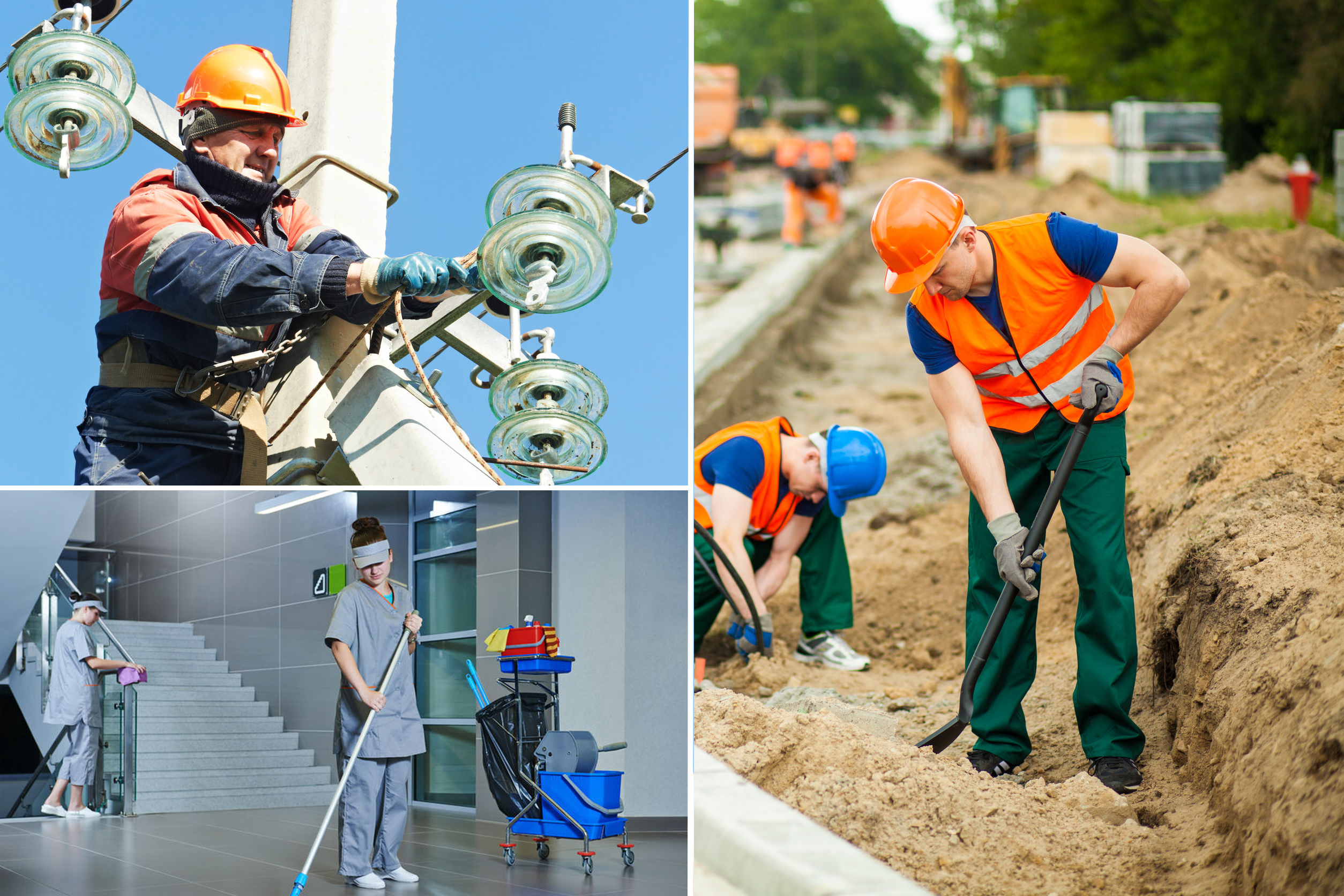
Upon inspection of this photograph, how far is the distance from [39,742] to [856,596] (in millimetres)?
3272

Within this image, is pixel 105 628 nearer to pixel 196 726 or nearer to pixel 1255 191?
pixel 196 726

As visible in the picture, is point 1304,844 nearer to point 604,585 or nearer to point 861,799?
point 861,799

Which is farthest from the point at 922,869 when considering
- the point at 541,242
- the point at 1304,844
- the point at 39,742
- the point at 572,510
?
the point at 39,742

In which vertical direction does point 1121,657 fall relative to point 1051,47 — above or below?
below

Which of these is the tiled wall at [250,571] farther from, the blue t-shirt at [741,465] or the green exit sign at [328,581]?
the blue t-shirt at [741,465]

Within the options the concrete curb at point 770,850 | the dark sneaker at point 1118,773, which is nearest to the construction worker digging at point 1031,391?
the dark sneaker at point 1118,773

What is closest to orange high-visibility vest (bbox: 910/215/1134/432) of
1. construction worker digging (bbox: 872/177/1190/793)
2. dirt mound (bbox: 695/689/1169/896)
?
construction worker digging (bbox: 872/177/1190/793)

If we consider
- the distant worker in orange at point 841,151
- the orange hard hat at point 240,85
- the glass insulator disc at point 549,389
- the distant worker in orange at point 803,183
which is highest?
the distant worker in orange at point 841,151

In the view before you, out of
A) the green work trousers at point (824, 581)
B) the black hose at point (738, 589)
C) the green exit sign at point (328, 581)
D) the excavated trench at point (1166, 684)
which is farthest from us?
the green work trousers at point (824, 581)

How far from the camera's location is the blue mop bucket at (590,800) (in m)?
2.76

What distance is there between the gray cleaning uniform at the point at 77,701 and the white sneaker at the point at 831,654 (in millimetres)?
2391

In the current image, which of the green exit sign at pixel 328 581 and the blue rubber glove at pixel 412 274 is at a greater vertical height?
the blue rubber glove at pixel 412 274

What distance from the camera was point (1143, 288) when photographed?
8.36ft

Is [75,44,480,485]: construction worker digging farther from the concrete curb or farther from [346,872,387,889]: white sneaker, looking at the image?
the concrete curb
